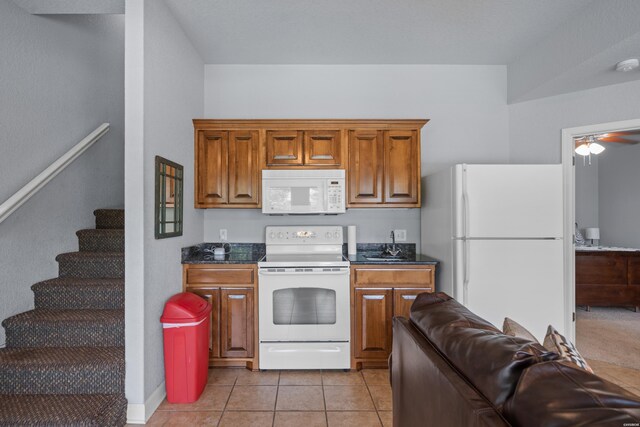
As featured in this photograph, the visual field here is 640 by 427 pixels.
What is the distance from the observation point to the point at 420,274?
2.84 m

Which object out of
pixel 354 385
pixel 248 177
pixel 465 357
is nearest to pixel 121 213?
pixel 248 177

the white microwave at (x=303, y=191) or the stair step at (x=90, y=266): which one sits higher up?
the white microwave at (x=303, y=191)

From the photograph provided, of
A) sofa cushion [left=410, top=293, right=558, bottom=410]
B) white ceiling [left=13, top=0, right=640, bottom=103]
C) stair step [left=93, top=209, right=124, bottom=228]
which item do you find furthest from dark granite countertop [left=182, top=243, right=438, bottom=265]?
white ceiling [left=13, top=0, right=640, bottom=103]

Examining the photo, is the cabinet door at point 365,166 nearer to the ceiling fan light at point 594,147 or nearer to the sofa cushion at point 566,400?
the sofa cushion at point 566,400

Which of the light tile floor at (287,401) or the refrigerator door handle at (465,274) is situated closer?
the light tile floor at (287,401)

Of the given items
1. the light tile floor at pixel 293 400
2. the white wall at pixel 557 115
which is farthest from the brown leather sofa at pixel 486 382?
the white wall at pixel 557 115

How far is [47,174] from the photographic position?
2.48m

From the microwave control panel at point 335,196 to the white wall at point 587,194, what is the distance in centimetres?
526

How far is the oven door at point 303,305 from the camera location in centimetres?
277

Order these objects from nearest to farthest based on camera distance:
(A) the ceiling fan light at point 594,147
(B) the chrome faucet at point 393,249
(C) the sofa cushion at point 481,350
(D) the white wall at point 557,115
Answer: (C) the sofa cushion at point 481,350 → (D) the white wall at point 557,115 → (B) the chrome faucet at point 393,249 → (A) the ceiling fan light at point 594,147

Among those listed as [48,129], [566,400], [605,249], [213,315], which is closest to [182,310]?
[213,315]

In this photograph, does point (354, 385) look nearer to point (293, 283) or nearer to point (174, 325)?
point (293, 283)

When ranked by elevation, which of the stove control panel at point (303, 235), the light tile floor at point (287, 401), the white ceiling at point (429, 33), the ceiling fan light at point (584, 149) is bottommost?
the light tile floor at point (287, 401)

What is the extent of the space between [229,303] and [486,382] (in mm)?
2331
